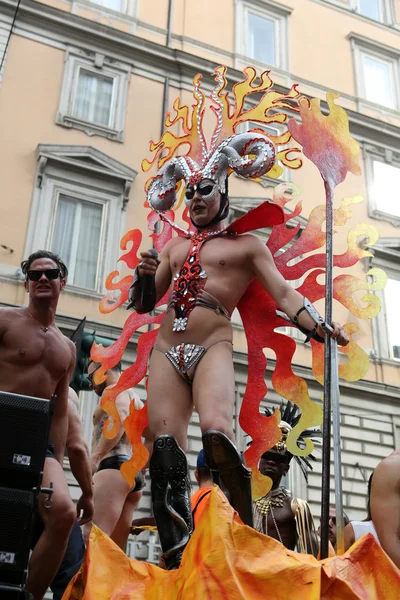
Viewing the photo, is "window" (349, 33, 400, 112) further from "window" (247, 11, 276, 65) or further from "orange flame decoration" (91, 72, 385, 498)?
"orange flame decoration" (91, 72, 385, 498)

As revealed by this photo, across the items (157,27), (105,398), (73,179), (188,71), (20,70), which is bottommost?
(105,398)

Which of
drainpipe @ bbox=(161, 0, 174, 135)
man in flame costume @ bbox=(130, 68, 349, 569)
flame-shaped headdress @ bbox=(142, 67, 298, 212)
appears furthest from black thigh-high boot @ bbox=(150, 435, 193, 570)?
drainpipe @ bbox=(161, 0, 174, 135)

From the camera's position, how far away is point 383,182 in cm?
1831

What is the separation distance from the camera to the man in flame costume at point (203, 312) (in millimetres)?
3105

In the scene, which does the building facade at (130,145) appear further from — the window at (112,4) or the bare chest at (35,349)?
the bare chest at (35,349)

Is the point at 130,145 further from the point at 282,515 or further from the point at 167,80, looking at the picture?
the point at 282,515

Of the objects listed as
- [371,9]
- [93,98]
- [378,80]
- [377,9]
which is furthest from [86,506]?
[377,9]

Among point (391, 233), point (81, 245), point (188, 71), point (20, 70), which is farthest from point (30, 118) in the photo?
point (391, 233)

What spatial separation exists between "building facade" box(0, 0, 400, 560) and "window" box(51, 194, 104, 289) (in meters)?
0.03

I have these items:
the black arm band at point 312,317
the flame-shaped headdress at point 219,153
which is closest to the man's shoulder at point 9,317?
the flame-shaped headdress at point 219,153

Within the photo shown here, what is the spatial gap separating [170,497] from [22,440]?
2.38ft

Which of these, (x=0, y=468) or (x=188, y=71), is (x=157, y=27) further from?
(x=0, y=468)

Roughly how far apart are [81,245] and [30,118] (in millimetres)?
2957

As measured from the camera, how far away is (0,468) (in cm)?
303
